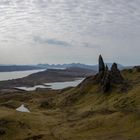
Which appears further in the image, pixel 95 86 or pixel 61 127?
pixel 95 86

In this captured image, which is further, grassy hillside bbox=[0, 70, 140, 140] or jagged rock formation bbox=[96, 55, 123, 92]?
jagged rock formation bbox=[96, 55, 123, 92]

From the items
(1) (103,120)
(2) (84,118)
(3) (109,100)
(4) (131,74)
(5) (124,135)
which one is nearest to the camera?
(5) (124,135)

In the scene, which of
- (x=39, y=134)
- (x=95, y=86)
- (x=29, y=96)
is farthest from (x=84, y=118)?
(x=29, y=96)

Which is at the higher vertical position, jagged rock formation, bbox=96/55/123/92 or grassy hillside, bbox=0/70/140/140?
jagged rock formation, bbox=96/55/123/92

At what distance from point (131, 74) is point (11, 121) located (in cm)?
5742

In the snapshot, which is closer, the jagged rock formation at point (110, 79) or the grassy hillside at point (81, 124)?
the grassy hillside at point (81, 124)

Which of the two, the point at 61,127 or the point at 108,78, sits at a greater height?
the point at 108,78

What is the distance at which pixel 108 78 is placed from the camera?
253 feet

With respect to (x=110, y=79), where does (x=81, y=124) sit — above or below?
below

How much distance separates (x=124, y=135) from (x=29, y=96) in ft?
245

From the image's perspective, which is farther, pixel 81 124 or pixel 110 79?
pixel 110 79

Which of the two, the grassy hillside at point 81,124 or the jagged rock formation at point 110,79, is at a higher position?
the jagged rock formation at point 110,79

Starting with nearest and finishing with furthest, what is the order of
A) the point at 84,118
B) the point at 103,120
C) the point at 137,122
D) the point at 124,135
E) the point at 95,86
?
the point at 124,135
the point at 137,122
the point at 103,120
the point at 84,118
the point at 95,86

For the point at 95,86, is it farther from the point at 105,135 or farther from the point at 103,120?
the point at 105,135
